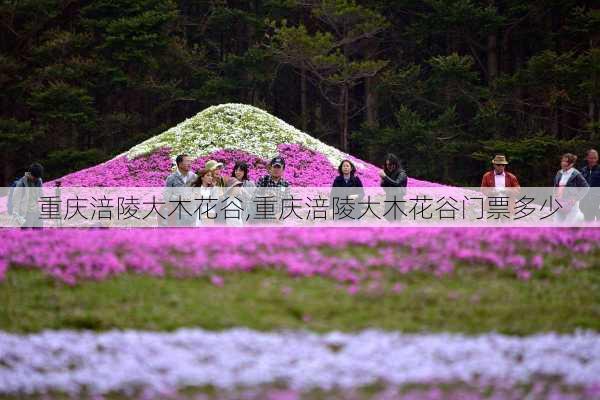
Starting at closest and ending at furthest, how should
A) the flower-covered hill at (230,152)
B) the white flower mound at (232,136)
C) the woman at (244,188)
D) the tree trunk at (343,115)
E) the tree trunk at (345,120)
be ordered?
the woman at (244,188)
the flower-covered hill at (230,152)
the white flower mound at (232,136)
the tree trunk at (345,120)
the tree trunk at (343,115)

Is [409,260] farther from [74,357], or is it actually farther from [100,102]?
[100,102]

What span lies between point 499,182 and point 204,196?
21.3ft

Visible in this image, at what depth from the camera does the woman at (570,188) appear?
1295 centimetres

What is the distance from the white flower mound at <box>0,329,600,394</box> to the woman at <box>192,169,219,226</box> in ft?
13.9

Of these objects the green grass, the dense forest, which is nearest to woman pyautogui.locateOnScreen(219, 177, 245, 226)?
the green grass

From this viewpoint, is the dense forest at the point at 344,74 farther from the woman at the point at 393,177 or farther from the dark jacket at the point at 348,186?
the dark jacket at the point at 348,186

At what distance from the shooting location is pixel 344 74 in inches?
1401

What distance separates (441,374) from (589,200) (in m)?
8.70

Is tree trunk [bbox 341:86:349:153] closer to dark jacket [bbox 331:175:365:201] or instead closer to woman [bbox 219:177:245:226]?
dark jacket [bbox 331:175:365:201]

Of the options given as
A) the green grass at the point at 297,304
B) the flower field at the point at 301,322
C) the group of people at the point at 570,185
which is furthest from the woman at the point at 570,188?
the green grass at the point at 297,304

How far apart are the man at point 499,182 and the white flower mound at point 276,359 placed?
601 cm

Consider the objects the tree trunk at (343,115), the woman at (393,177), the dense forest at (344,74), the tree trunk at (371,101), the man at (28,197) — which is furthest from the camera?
the tree trunk at (371,101)

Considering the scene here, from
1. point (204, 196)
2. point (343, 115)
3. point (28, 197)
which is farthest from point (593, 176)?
point (343, 115)

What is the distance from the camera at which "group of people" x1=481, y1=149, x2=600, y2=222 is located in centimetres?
1299
